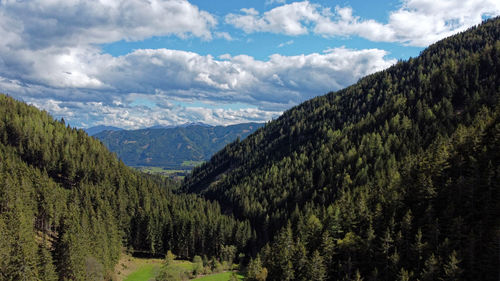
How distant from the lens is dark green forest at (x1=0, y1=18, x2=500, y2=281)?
212 ft

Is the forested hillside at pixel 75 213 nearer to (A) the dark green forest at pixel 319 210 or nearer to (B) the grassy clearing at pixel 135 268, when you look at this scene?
(A) the dark green forest at pixel 319 210

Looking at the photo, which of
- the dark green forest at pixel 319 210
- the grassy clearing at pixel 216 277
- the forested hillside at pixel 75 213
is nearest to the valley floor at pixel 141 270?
the grassy clearing at pixel 216 277

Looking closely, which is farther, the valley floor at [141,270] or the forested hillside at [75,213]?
the valley floor at [141,270]

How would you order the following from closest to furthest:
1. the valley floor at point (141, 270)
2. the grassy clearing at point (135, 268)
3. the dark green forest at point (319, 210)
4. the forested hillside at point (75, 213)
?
the dark green forest at point (319, 210) < the forested hillside at point (75, 213) < the grassy clearing at point (135, 268) < the valley floor at point (141, 270)

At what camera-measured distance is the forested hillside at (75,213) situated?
2844 inches

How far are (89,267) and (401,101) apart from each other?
20132 centimetres

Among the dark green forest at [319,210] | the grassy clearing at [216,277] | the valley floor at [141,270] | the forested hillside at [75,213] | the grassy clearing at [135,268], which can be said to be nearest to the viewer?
the dark green forest at [319,210]

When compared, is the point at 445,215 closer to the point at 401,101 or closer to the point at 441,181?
the point at 441,181

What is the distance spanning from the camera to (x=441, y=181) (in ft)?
260

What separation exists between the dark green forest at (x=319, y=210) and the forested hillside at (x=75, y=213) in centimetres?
52

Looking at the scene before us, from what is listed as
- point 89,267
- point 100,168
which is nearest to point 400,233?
point 89,267

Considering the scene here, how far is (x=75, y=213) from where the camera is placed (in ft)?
310

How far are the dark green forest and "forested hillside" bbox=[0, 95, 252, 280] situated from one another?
517mm

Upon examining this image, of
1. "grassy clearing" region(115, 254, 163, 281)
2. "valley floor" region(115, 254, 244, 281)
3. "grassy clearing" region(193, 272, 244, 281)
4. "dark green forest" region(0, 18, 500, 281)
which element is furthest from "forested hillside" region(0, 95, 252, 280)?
"grassy clearing" region(193, 272, 244, 281)
